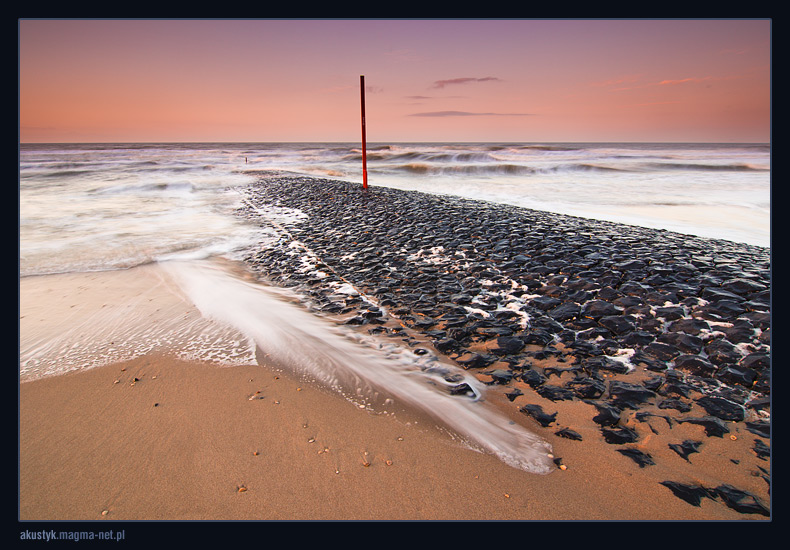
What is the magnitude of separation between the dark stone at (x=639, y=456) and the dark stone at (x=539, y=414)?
386 mm

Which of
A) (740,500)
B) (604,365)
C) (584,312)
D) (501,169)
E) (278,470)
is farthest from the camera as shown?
(501,169)

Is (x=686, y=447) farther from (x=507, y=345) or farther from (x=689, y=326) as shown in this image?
(x=689, y=326)

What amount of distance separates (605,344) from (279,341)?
2788mm

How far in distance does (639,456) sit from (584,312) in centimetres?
180

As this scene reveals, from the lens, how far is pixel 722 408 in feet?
8.05

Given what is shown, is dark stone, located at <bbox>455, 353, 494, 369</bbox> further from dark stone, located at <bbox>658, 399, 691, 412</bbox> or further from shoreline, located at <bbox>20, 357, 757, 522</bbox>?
dark stone, located at <bbox>658, 399, 691, 412</bbox>

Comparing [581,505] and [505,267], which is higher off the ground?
[505,267]

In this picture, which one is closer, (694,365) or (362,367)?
(694,365)

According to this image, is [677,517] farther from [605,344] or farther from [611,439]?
[605,344]

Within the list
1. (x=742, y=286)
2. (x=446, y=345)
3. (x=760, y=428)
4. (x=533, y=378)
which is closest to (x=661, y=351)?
(x=760, y=428)

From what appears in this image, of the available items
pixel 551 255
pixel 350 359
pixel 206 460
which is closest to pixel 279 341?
pixel 350 359

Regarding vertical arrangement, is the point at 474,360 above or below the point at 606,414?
above

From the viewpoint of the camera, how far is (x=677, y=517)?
6.02ft

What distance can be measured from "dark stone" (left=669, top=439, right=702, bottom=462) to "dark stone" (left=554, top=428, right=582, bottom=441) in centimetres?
47
